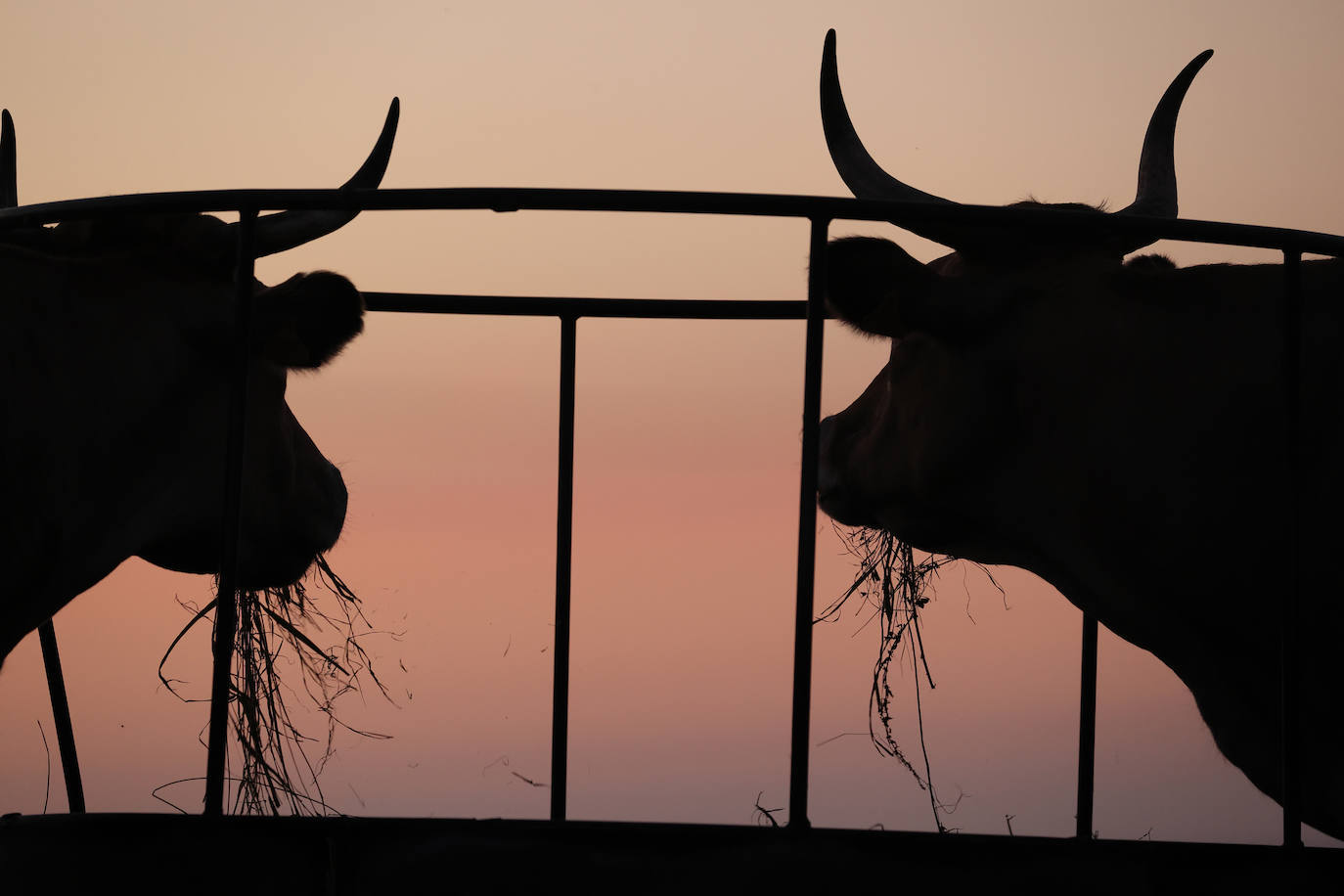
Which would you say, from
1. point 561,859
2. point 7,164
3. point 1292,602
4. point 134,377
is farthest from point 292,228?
point 1292,602

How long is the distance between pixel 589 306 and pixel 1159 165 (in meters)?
1.50

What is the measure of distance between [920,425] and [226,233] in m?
1.62

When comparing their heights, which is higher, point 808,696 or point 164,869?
point 808,696

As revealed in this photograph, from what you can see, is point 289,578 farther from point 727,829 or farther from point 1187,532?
point 1187,532

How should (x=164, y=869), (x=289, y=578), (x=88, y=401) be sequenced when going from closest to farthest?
(x=164, y=869) → (x=88, y=401) → (x=289, y=578)

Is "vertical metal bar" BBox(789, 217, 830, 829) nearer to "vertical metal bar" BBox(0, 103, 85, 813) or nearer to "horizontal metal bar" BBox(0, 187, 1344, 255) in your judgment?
"horizontal metal bar" BBox(0, 187, 1344, 255)

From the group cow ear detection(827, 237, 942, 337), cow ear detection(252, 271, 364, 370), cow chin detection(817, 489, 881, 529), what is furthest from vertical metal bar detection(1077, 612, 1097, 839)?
cow ear detection(252, 271, 364, 370)

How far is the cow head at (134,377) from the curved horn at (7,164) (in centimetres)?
48

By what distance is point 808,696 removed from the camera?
1.72m

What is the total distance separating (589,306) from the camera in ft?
11.9

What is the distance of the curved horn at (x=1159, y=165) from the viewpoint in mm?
2984

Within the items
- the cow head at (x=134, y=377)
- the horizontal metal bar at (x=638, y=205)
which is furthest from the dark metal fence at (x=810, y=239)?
the cow head at (x=134, y=377)

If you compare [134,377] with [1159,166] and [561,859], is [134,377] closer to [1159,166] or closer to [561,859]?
[561,859]

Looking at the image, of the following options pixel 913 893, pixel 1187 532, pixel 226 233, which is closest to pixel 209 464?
pixel 226 233
